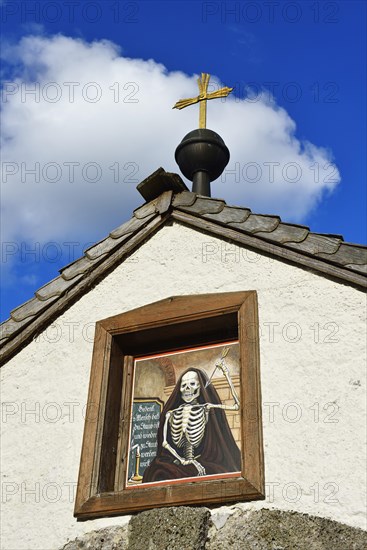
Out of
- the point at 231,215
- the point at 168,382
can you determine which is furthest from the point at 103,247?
the point at 168,382

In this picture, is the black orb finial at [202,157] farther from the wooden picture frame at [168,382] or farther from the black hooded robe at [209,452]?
the black hooded robe at [209,452]

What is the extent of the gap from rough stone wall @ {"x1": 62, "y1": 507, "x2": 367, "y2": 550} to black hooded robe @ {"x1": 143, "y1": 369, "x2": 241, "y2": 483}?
0.38m

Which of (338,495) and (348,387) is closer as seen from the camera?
(338,495)

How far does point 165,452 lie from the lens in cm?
459

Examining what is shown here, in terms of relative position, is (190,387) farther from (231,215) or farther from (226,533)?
(231,215)

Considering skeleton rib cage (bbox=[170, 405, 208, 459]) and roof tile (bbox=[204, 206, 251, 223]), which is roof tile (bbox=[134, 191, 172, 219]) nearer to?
roof tile (bbox=[204, 206, 251, 223])

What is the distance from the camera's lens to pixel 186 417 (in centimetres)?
465

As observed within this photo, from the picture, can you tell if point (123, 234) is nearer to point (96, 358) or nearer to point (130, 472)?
point (96, 358)

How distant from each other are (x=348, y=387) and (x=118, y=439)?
5.17 ft

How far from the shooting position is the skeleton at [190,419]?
14.8 ft

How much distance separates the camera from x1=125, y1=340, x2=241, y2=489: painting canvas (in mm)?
4418

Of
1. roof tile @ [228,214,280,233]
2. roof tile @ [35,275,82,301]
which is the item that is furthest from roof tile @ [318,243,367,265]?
roof tile @ [35,275,82,301]

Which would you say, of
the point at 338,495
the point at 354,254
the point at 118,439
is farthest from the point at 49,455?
the point at 354,254

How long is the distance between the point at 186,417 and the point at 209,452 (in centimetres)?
30
